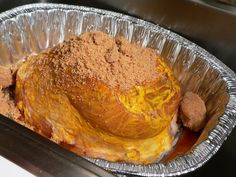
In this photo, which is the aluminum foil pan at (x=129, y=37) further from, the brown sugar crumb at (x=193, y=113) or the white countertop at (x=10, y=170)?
the white countertop at (x=10, y=170)

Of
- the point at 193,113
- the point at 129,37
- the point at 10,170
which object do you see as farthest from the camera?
the point at 129,37

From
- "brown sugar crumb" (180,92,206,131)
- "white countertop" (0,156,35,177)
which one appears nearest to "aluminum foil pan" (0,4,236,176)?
"brown sugar crumb" (180,92,206,131)

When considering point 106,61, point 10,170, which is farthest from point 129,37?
point 10,170

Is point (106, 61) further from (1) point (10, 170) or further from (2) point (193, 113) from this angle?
(1) point (10, 170)

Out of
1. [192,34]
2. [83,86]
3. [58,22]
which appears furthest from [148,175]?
[58,22]

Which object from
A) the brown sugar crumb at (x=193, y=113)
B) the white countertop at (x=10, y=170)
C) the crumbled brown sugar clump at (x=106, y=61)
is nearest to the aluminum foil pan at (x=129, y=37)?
the brown sugar crumb at (x=193, y=113)

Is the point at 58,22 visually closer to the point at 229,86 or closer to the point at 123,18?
the point at 123,18
